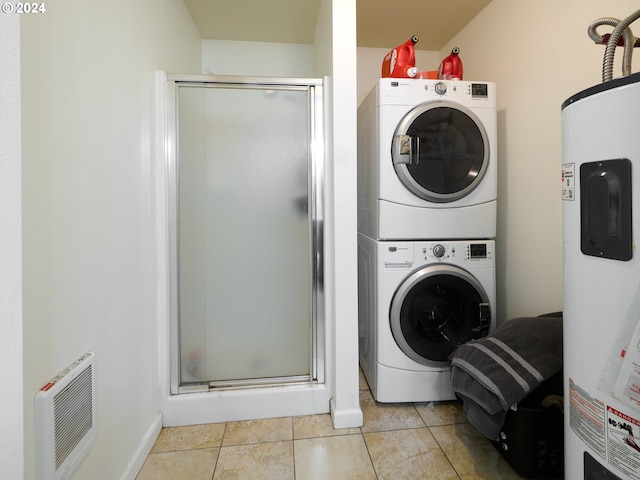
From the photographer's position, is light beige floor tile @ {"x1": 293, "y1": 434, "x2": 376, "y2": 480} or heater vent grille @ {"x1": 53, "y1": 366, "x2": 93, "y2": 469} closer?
heater vent grille @ {"x1": 53, "y1": 366, "x2": 93, "y2": 469}

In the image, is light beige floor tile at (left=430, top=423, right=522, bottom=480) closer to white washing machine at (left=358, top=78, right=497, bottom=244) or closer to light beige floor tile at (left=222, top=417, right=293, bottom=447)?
light beige floor tile at (left=222, top=417, right=293, bottom=447)

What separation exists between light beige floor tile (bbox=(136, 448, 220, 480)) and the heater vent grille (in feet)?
1.57

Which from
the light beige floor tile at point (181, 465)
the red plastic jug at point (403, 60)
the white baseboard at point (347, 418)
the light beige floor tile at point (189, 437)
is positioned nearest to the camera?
the light beige floor tile at point (181, 465)

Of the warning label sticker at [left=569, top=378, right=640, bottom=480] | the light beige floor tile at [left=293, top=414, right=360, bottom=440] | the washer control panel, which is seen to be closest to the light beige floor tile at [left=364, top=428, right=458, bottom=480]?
the light beige floor tile at [left=293, top=414, right=360, bottom=440]

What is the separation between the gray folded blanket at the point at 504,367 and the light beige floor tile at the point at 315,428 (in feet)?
1.95

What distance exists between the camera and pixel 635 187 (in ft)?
2.15

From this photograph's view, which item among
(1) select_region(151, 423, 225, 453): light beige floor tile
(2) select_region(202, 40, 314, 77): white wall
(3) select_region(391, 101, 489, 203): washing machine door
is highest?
(2) select_region(202, 40, 314, 77): white wall

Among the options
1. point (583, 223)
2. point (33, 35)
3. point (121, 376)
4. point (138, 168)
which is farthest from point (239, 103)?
point (583, 223)

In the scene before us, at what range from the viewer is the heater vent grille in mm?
789

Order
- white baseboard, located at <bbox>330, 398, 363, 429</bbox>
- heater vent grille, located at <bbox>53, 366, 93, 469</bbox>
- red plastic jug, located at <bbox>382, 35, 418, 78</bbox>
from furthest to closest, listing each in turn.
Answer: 1. red plastic jug, located at <bbox>382, 35, 418, 78</bbox>
2. white baseboard, located at <bbox>330, 398, 363, 429</bbox>
3. heater vent grille, located at <bbox>53, 366, 93, 469</bbox>

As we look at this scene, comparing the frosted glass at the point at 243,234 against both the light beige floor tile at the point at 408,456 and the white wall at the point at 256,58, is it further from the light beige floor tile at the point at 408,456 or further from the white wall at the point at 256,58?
the white wall at the point at 256,58

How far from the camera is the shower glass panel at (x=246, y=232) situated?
1.53 meters

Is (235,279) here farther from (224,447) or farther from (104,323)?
(224,447)

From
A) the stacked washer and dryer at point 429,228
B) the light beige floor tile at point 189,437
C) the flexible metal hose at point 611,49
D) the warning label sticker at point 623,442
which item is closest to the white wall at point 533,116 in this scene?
the stacked washer and dryer at point 429,228
